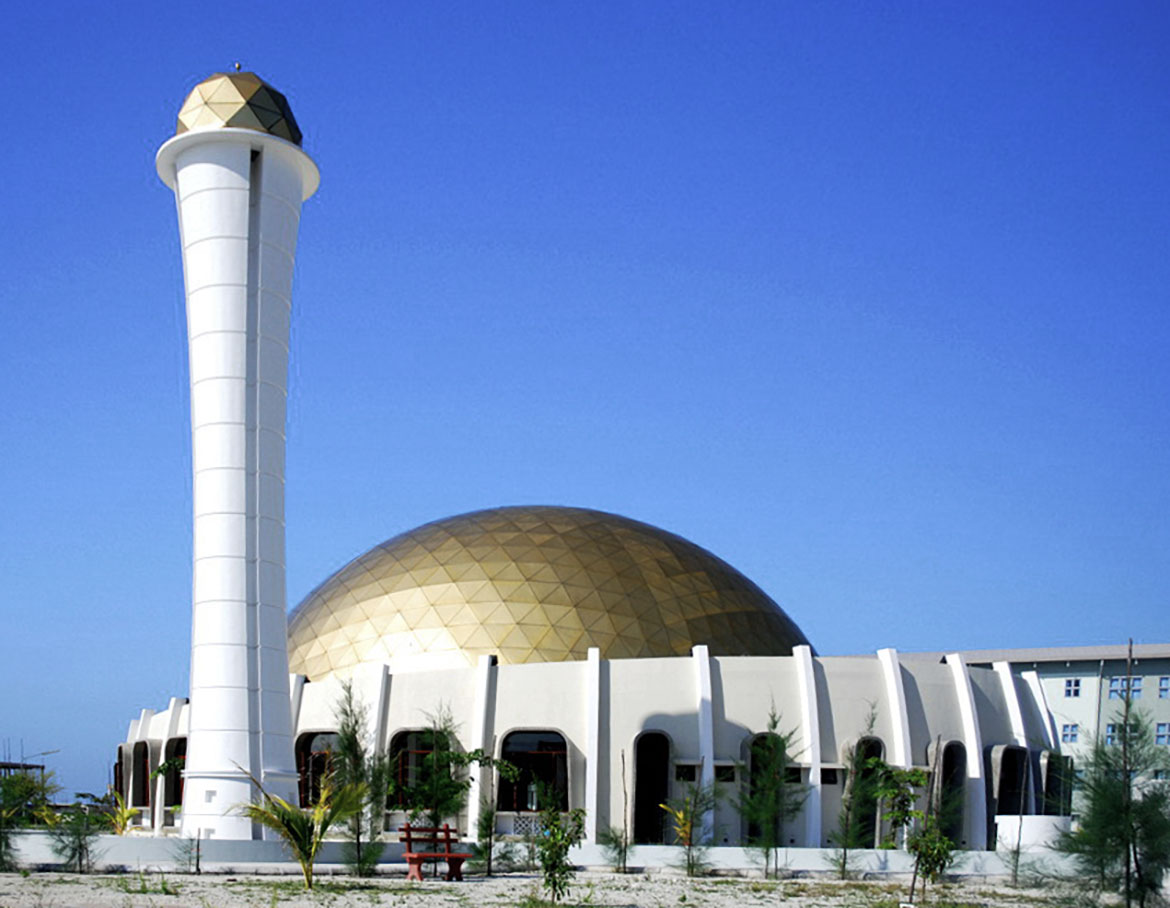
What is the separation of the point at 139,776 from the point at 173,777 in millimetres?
4919

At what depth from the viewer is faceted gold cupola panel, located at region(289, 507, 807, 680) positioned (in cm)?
4462

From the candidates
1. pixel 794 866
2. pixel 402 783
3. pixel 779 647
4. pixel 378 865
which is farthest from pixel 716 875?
pixel 779 647

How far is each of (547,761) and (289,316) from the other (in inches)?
583

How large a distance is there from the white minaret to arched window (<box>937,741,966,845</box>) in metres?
18.6

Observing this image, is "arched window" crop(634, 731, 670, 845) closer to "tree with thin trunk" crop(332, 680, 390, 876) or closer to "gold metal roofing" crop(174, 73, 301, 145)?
"tree with thin trunk" crop(332, 680, 390, 876)

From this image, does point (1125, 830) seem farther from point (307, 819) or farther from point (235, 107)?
point (235, 107)

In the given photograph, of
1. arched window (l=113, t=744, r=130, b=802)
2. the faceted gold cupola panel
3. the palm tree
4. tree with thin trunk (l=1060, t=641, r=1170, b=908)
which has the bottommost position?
arched window (l=113, t=744, r=130, b=802)

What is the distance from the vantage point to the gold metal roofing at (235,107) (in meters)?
35.9

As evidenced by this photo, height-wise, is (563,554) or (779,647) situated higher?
(563,554)

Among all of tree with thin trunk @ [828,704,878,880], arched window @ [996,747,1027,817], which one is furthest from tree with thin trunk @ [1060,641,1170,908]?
arched window @ [996,747,1027,817]

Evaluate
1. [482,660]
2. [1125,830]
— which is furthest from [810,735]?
[1125,830]

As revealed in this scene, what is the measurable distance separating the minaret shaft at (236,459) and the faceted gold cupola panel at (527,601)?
1101 cm

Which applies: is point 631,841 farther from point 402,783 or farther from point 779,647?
point 779,647

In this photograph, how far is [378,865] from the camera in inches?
1267
